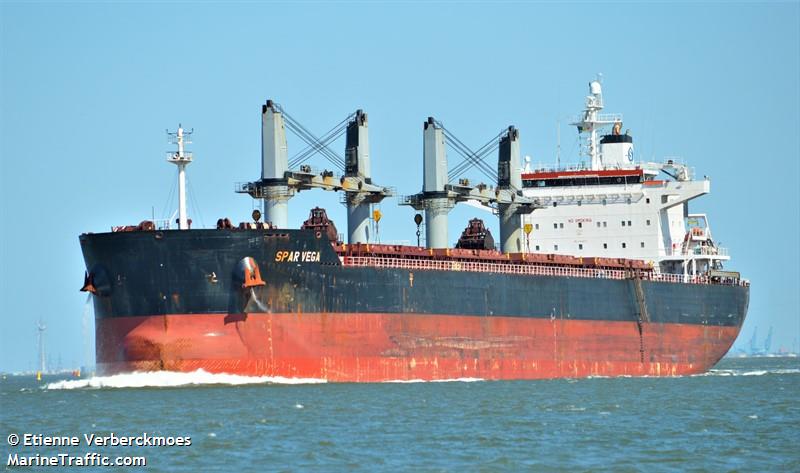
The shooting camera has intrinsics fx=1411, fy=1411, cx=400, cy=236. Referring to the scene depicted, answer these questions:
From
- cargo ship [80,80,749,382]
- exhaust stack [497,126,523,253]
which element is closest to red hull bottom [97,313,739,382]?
cargo ship [80,80,749,382]

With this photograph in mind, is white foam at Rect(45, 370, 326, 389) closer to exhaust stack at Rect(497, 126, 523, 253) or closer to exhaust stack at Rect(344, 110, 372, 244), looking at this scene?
exhaust stack at Rect(344, 110, 372, 244)

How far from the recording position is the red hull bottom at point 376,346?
34.8 m

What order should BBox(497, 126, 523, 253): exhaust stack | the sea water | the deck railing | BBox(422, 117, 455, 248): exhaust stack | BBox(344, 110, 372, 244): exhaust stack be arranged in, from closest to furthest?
1. the sea water
2. the deck railing
3. BBox(344, 110, 372, 244): exhaust stack
4. BBox(422, 117, 455, 248): exhaust stack
5. BBox(497, 126, 523, 253): exhaust stack

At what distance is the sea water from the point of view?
22406mm

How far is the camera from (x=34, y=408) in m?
32.9

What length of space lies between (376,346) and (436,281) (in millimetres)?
3003

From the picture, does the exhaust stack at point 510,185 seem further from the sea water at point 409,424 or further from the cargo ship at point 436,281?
the sea water at point 409,424

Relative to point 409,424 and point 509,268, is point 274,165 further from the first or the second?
point 409,424

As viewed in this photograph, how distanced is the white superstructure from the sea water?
1304 cm

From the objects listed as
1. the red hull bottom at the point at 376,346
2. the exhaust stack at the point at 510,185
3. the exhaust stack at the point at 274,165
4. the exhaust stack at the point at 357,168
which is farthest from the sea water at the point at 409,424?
the exhaust stack at the point at 510,185

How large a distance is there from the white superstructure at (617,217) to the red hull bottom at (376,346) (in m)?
5.50

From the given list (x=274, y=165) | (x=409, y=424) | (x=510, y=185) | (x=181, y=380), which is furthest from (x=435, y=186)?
(x=409, y=424)

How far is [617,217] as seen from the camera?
5116 cm

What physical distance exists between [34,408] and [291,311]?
22.0ft
